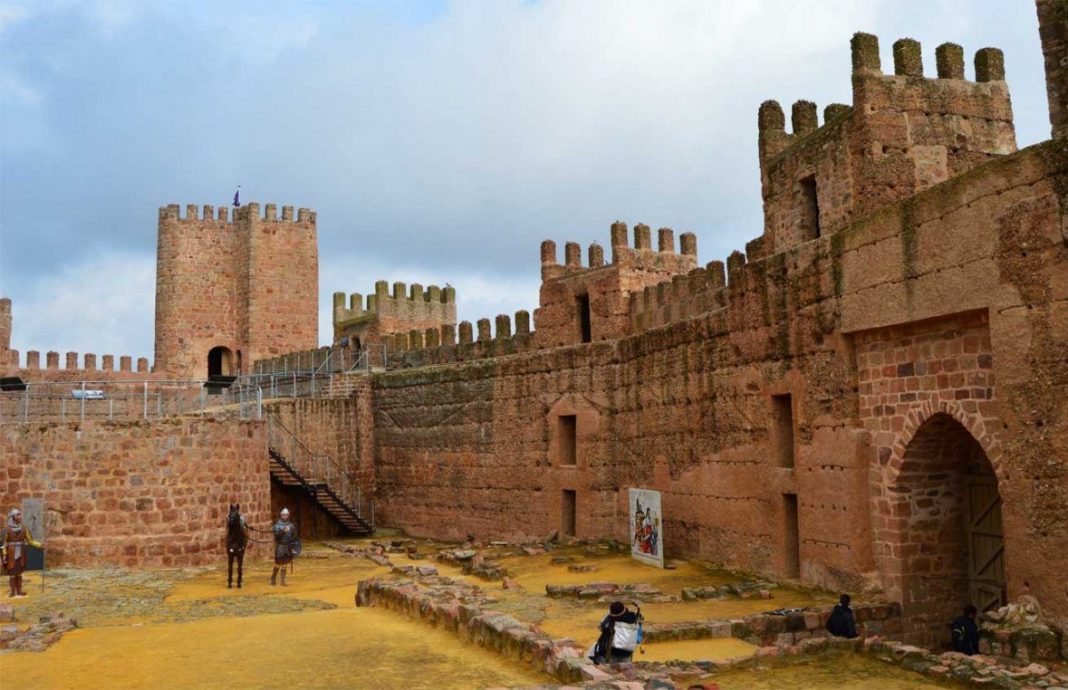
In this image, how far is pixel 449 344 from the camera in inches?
1000

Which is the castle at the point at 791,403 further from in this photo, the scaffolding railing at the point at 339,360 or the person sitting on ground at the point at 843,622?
the person sitting on ground at the point at 843,622

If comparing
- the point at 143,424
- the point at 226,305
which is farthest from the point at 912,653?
the point at 226,305

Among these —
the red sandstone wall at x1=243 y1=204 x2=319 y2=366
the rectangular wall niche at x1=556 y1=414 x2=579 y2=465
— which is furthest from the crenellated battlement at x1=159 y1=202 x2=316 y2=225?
the rectangular wall niche at x1=556 y1=414 x2=579 y2=465

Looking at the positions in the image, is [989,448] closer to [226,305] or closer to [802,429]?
[802,429]

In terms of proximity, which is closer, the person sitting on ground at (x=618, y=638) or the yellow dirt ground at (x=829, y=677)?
the yellow dirt ground at (x=829, y=677)

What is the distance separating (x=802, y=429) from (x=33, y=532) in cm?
1368

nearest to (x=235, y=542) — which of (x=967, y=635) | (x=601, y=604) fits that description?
(x=601, y=604)

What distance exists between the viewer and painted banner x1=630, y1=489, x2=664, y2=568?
16.2 m

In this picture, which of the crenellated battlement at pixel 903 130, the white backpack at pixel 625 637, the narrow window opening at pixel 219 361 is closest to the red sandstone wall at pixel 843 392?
the crenellated battlement at pixel 903 130

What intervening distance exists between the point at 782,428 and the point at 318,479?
1404 cm

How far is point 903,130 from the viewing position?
12.7m

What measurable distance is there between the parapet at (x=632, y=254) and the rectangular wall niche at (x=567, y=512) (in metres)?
4.87

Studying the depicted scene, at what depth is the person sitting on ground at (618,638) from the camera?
872 centimetres

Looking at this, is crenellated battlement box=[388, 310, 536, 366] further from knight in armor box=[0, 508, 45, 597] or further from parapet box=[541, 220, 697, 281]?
knight in armor box=[0, 508, 45, 597]
